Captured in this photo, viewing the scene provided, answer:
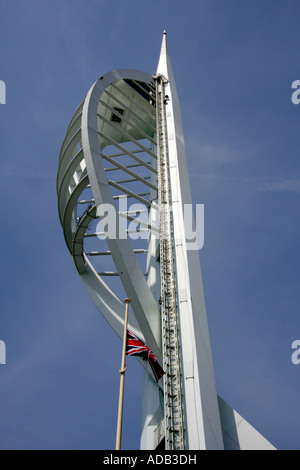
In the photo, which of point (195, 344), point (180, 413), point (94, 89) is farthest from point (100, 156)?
point (180, 413)

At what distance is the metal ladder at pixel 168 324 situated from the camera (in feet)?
45.0

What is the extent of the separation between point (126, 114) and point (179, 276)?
53.0 feet

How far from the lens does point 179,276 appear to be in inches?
705

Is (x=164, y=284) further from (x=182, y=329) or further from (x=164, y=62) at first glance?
(x=164, y=62)

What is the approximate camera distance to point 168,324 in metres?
16.5

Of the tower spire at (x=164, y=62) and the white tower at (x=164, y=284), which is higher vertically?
the tower spire at (x=164, y=62)

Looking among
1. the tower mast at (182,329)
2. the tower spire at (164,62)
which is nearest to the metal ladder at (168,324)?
the tower mast at (182,329)

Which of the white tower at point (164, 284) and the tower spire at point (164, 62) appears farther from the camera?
the tower spire at point (164, 62)

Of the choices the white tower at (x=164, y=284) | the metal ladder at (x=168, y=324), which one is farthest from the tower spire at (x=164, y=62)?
the metal ladder at (x=168, y=324)

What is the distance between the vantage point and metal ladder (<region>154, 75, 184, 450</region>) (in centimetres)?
1371

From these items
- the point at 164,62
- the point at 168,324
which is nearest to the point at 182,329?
the point at 168,324

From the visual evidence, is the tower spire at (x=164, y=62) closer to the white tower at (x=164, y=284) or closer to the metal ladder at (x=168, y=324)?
the white tower at (x=164, y=284)
